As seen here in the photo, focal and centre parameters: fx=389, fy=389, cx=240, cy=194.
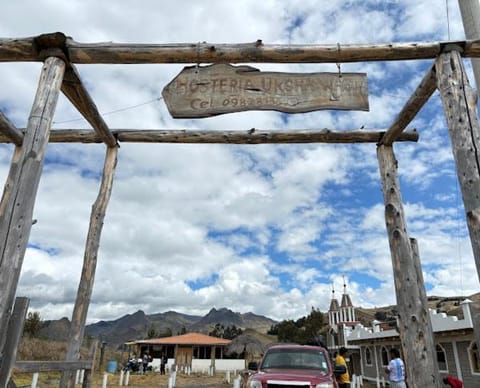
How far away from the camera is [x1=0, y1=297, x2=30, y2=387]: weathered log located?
10.8ft

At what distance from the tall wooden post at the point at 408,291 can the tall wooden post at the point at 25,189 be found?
447 cm

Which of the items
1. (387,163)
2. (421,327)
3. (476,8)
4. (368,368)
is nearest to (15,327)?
(421,327)

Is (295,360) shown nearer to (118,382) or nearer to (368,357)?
(118,382)

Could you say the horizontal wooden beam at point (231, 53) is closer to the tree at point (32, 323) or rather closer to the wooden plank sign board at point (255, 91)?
the wooden plank sign board at point (255, 91)

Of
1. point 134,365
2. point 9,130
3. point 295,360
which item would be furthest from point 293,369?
point 134,365

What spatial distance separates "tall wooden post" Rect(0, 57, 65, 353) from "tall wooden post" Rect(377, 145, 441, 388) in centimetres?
447

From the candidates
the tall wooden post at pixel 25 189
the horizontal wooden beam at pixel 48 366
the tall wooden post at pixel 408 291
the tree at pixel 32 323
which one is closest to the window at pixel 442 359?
the tall wooden post at pixel 408 291

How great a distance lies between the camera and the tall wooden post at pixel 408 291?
15.3 feet

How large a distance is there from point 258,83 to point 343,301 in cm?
5305

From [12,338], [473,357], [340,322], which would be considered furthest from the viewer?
[340,322]

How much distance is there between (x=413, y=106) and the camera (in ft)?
17.1

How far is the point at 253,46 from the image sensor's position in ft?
14.8

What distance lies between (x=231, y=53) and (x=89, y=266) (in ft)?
12.7

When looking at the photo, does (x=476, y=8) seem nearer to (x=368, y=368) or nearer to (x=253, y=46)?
(x=253, y=46)
